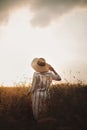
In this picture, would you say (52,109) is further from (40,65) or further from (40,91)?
(40,65)

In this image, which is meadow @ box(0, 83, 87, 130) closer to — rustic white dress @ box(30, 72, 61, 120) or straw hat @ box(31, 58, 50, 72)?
rustic white dress @ box(30, 72, 61, 120)

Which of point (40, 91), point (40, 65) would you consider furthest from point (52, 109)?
point (40, 65)

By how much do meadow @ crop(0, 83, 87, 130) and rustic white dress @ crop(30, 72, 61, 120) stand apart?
0.13 m

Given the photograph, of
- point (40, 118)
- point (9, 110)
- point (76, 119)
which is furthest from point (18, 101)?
point (76, 119)

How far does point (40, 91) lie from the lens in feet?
20.6

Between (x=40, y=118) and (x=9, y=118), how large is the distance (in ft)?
1.65

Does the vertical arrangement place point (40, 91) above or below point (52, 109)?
above

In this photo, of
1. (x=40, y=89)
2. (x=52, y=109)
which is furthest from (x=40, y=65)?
(x=52, y=109)

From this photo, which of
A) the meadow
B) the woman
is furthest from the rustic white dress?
the meadow

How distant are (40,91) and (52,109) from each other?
0.38 metres

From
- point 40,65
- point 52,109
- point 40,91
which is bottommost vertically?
point 52,109

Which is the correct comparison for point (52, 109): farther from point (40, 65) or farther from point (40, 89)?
point (40, 65)

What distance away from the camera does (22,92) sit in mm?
7230

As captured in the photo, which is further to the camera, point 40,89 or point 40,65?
point 40,65
